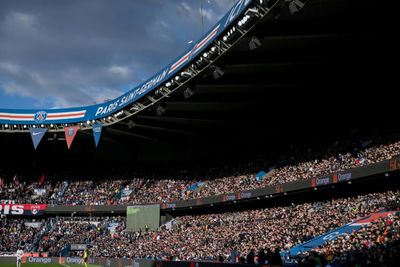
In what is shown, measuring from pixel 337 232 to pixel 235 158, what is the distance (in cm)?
2622

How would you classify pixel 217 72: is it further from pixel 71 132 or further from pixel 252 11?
pixel 71 132

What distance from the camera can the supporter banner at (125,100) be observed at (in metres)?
30.5

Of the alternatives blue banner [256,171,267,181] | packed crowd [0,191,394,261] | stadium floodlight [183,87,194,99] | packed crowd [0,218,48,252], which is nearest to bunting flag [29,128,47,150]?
packed crowd [0,191,394,261]

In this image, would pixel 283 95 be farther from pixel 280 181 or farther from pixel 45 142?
pixel 45 142

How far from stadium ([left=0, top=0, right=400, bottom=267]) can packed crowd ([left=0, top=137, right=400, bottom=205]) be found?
0.66 feet

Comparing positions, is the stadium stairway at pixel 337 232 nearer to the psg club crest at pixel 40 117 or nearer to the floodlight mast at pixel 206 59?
the floodlight mast at pixel 206 59

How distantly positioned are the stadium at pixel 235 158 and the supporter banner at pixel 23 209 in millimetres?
120

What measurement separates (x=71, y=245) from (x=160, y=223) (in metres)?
9.81

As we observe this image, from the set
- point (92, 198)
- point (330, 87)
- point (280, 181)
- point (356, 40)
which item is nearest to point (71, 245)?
point (92, 198)

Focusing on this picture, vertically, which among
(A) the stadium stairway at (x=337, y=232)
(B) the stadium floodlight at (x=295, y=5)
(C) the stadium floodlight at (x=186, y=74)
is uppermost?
(C) the stadium floodlight at (x=186, y=74)

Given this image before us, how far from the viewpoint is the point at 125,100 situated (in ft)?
149

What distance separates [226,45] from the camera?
1244 inches

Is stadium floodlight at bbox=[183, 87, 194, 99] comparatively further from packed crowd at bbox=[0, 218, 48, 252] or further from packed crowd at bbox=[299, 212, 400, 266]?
packed crowd at bbox=[0, 218, 48, 252]

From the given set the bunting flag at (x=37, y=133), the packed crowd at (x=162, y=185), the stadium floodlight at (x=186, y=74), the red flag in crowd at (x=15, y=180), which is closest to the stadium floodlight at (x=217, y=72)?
the stadium floodlight at (x=186, y=74)
